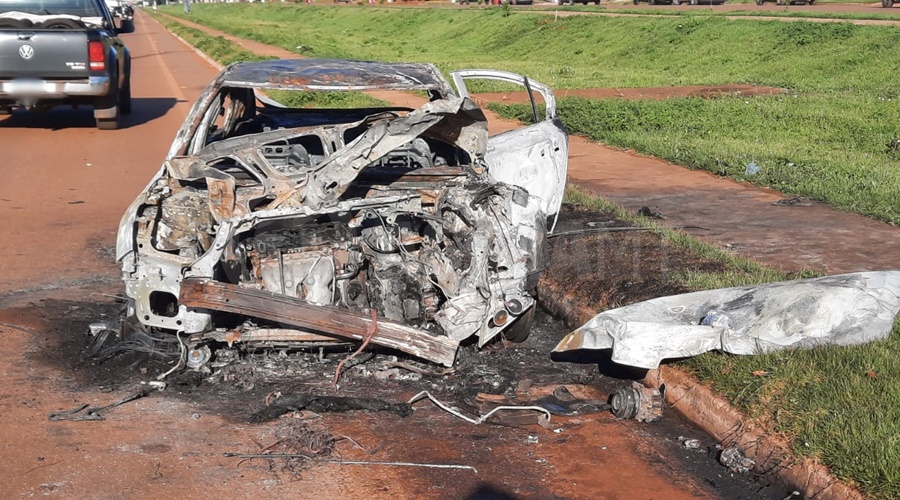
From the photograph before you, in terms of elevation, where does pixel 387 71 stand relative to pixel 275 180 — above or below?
above

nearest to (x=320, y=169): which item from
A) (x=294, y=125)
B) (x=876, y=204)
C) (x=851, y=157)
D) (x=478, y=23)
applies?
(x=294, y=125)

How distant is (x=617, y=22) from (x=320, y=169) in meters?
32.8

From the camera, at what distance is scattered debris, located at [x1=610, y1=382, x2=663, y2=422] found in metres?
5.58

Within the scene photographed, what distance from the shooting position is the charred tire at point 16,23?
1541cm

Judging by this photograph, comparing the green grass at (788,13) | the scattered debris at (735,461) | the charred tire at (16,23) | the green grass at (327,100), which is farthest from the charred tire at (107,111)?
the green grass at (788,13)

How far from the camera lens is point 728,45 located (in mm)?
29984

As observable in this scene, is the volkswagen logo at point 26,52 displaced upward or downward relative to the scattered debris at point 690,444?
downward

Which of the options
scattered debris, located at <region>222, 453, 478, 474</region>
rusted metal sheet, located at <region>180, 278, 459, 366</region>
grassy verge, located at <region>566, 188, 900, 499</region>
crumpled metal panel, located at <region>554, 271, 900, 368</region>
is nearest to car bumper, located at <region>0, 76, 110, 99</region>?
rusted metal sheet, located at <region>180, 278, 459, 366</region>

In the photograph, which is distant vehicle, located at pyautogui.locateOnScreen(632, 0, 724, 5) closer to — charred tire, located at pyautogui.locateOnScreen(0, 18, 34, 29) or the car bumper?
the car bumper

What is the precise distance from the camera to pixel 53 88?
15445mm

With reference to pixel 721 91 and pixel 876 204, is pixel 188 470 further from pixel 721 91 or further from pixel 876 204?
pixel 721 91

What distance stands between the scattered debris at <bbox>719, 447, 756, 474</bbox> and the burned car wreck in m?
1.60

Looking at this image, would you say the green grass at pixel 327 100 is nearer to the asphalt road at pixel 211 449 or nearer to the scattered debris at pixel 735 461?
the asphalt road at pixel 211 449

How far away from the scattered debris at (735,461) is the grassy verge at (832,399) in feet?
0.69
